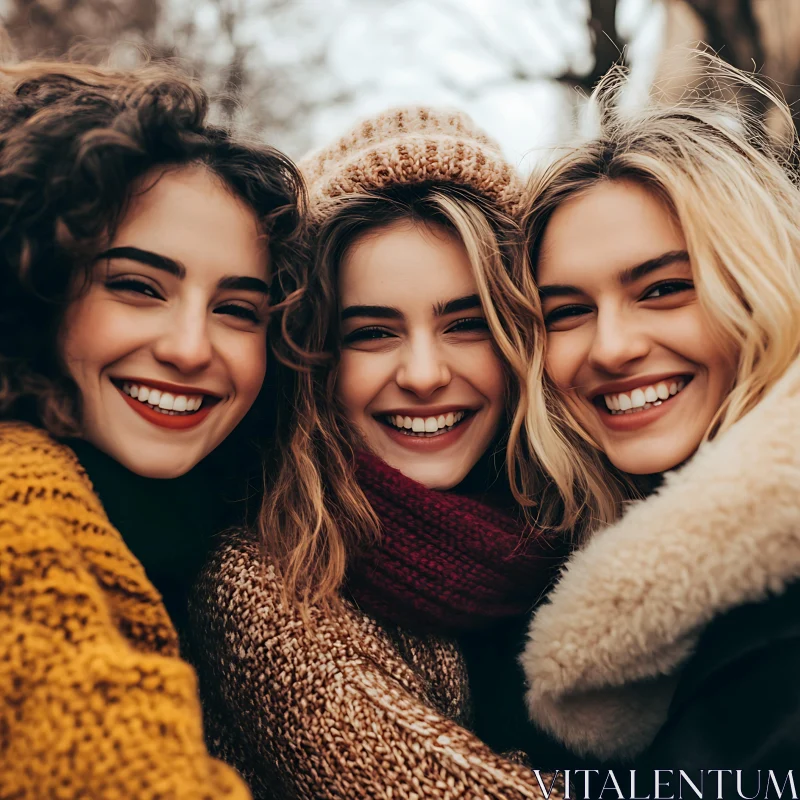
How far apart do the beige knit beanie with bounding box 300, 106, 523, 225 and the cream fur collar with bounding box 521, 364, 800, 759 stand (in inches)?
42.7

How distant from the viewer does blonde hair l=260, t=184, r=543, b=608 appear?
2.16m

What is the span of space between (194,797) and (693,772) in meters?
1.00

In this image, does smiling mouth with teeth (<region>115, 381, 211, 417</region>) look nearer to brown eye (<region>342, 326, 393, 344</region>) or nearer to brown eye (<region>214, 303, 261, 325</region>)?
brown eye (<region>214, 303, 261, 325</region>)

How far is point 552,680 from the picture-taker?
6.11 ft

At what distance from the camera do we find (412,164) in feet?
7.43

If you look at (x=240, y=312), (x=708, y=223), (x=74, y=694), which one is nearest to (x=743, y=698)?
(x=708, y=223)

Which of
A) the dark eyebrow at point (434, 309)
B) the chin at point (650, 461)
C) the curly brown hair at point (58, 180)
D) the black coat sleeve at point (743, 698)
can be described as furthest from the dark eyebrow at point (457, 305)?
the black coat sleeve at point (743, 698)

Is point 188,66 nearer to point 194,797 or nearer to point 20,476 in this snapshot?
point 20,476

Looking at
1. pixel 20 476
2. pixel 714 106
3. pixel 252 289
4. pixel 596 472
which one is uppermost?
pixel 714 106

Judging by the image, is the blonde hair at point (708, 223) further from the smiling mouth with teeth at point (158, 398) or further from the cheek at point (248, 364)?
the smiling mouth with teeth at point (158, 398)

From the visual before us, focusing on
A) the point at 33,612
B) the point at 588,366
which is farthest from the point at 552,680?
the point at 33,612

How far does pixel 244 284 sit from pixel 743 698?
5.04ft

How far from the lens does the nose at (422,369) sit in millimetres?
2158

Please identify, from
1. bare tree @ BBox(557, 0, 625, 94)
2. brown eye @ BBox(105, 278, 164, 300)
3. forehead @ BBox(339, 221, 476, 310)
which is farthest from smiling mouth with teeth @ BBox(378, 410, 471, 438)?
bare tree @ BBox(557, 0, 625, 94)
